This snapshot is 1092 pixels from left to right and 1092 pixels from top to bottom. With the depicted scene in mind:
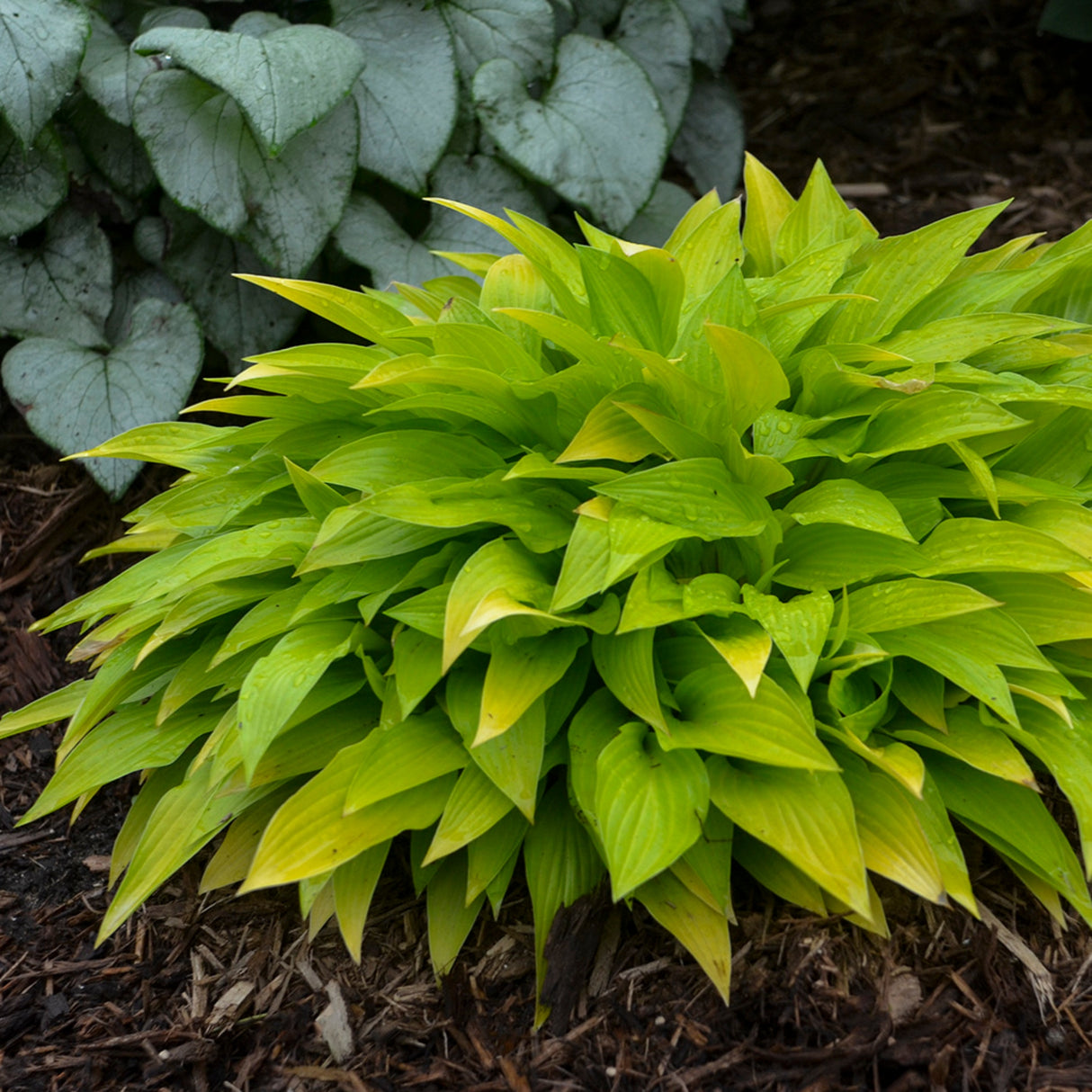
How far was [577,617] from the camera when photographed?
1.71 m

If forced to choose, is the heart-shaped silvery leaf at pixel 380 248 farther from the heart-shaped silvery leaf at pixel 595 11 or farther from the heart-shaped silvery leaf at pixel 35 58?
the heart-shaped silvery leaf at pixel 595 11

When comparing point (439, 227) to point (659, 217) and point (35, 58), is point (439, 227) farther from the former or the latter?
point (35, 58)

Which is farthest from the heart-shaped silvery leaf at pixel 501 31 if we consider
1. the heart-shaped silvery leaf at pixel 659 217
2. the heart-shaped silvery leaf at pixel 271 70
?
the heart-shaped silvery leaf at pixel 271 70

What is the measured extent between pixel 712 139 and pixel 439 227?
127 cm

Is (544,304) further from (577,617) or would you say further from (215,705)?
(215,705)

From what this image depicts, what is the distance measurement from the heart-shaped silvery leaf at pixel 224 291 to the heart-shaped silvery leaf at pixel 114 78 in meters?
0.31

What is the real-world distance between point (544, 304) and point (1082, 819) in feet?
4.32

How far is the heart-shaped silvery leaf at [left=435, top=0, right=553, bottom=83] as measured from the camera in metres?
3.27

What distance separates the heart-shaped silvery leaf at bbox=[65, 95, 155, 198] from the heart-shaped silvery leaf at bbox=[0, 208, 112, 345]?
15cm

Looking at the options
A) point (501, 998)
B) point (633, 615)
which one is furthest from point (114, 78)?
point (501, 998)

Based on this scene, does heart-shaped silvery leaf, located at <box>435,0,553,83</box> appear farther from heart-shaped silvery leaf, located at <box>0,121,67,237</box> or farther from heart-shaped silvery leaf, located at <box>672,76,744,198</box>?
heart-shaped silvery leaf, located at <box>0,121,67,237</box>

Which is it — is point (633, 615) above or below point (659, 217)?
above

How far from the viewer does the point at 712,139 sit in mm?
3939

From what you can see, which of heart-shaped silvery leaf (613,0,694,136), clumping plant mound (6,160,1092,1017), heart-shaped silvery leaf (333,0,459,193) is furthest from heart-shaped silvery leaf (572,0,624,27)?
clumping plant mound (6,160,1092,1017)
